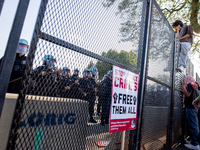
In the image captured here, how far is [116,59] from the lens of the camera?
178 centimetres

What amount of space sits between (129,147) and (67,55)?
1.57 metres

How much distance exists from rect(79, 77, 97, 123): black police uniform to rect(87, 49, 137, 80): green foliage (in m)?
0.13

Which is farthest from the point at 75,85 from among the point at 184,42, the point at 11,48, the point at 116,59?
the point at 184,42

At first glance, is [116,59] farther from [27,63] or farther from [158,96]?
[158,96]

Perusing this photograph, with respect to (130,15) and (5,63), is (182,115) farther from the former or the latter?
(5,63)

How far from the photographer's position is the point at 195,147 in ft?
11.7

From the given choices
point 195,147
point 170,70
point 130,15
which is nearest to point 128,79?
point 130,15

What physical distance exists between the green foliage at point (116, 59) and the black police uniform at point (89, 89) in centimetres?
13

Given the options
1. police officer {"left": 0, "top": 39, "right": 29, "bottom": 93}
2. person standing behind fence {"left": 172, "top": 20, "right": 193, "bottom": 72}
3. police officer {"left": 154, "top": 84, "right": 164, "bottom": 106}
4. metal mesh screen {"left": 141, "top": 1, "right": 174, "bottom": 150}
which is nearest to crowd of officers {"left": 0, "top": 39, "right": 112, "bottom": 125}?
police officer {"left": 0, "top": 39, "right": 29, "bottom": 93}

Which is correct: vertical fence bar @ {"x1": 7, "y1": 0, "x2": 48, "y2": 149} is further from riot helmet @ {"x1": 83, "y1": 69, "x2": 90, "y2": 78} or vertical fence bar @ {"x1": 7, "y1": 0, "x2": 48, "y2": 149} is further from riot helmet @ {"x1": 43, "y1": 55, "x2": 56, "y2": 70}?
riot helmet @ {"x1": 83, "y1": 69, "x2": 90, "y2": 78}

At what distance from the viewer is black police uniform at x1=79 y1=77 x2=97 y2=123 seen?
1339 millimetres

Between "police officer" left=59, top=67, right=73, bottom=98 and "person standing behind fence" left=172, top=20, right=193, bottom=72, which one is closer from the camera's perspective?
"police officer" left=59, top=67, right=73, bottom=98

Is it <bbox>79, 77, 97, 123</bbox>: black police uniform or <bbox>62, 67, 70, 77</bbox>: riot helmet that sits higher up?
<bbox>62, 67, 70, 77</bbox>: riot helmet

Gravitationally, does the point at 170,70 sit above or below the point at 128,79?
above
